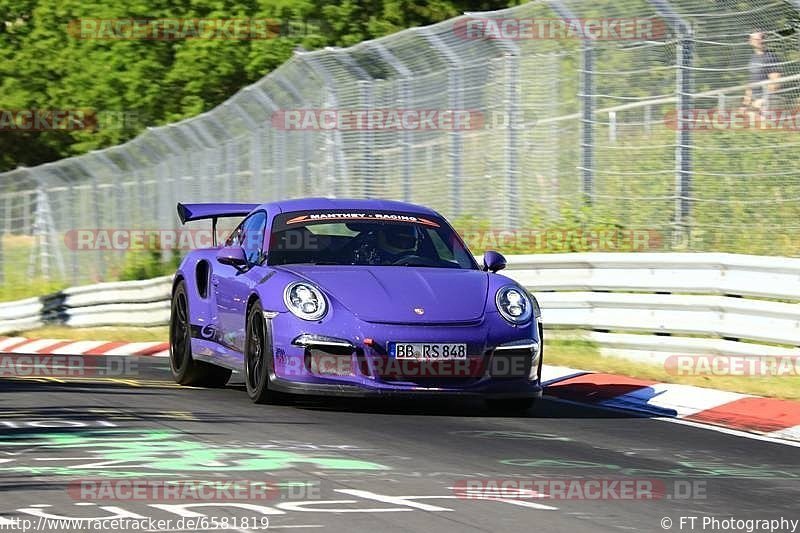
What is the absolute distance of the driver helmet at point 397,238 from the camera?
440 inches

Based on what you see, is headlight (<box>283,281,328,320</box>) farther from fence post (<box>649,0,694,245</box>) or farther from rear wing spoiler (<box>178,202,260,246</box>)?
fence post (<box>649,0,694,245</box>)

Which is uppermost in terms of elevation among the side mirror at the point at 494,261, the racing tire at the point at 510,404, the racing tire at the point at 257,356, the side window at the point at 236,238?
the side window at the point at 236,238

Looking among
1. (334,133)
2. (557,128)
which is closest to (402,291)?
(557,128)

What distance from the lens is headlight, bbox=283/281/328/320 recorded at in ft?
33.1

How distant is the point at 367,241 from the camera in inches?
439

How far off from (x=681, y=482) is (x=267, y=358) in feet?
11.2

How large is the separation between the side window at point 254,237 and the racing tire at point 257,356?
0.66 metres

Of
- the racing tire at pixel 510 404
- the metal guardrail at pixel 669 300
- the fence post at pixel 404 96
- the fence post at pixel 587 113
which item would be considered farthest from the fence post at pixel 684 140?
the fence post at pixel 404 96

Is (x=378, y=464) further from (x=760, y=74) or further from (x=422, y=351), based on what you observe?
(x=760, y=74)

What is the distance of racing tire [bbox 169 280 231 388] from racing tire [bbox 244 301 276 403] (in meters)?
1.72

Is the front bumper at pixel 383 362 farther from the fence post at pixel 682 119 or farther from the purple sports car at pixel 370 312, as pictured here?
the fence post at pixel 682 119

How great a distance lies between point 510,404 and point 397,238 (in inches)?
55.3

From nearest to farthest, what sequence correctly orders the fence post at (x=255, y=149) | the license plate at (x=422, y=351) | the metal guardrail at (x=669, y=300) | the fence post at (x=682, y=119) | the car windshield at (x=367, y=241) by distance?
1. the license plate at (x=422, y=351)
2. the car windshield at (x=367, y=241)
3. the metal guardrail at (x=669, y=300)
4. the fence post at (x=682, y=119)
5. the fence post at (x=255, y=149)

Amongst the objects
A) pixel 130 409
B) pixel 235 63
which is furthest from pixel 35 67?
pixel 130 409
